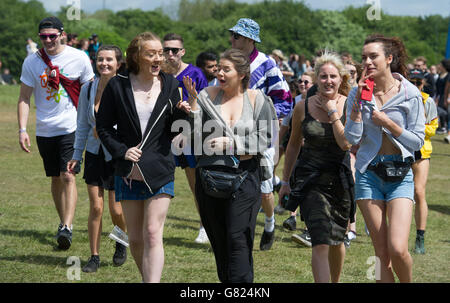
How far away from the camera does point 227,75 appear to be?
5.12 m

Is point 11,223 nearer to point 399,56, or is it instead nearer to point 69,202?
point 69,202

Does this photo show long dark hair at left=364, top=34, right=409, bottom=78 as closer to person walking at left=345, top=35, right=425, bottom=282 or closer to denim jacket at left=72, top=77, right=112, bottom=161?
person walking at left=345, top=35, right=425, bottom=282

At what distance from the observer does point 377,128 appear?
5094 millimetres

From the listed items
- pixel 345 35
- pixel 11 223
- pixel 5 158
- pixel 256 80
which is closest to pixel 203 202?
pixel 256 80

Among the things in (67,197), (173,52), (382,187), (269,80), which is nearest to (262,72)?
(269,80)

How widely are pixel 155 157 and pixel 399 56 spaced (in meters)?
2.07

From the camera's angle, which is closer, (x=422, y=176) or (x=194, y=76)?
(x=194, y=76)

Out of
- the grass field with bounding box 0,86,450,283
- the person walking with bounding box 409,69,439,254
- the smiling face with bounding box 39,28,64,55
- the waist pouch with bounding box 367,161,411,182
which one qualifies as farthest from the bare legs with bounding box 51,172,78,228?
the person walking with bounding box 409,69,439,254

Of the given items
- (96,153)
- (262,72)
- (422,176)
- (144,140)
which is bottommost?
(422,176)

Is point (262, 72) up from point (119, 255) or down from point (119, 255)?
up

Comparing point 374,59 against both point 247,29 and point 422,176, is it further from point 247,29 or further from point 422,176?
point 422,176

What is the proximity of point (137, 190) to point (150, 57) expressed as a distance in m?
1.02

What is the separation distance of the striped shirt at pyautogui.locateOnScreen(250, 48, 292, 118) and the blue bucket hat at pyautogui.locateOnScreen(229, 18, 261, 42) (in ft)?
0.62

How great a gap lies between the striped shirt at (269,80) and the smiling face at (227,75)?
2.19 metres
